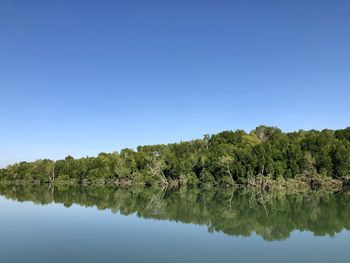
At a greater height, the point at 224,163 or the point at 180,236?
the point at 224,163

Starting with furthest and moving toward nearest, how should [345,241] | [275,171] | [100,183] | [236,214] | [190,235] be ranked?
[100,183] → [275,171] → [236,214] → [190,235] → [345,241]

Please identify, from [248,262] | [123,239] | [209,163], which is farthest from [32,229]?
[209,163]

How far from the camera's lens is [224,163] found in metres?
60.6

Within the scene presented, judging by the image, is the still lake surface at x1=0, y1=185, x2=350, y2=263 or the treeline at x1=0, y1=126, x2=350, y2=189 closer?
the still lake surface at x1=0, y1=185, x2=350, y2=263

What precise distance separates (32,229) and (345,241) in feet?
51.3

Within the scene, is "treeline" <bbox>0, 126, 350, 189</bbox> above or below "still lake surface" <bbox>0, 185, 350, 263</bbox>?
above

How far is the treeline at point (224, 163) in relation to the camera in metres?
54.1

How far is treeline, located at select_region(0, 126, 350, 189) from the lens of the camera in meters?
54.1

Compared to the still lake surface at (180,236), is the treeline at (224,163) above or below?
above

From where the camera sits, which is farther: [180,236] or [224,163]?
[224,163]

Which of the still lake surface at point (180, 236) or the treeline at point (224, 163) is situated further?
the treeline at point (224, 163)

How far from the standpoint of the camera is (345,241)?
55.4 ft

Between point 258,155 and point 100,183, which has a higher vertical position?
point 258,155

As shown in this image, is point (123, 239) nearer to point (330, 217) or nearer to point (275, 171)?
point (330, 217)
